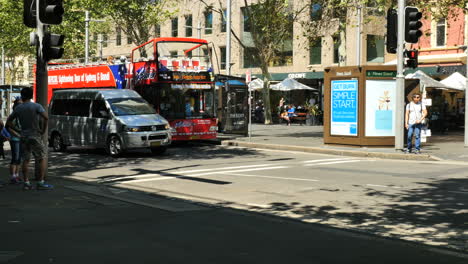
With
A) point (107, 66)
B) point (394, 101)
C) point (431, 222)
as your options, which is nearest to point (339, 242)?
point (431, 222)

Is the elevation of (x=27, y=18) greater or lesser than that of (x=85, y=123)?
greater

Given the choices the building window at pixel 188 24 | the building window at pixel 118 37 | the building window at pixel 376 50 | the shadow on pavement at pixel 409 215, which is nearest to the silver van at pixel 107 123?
the shadow on pavement at pixel 409 215

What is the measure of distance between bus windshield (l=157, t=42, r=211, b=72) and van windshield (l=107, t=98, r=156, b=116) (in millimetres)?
2989

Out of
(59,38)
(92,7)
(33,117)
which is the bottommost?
(33,117)

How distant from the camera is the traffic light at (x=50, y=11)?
10.6 meters

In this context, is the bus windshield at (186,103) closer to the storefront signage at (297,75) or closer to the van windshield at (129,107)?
the van windshield at (129,107)

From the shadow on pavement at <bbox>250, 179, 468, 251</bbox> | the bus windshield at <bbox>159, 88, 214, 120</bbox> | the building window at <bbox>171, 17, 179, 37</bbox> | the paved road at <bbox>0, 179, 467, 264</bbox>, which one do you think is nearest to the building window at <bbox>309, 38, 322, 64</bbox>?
the building window at <bbox>171, 17, 179, 37</bbox>

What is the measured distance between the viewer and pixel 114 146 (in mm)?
18203

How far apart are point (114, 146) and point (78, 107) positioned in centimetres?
242

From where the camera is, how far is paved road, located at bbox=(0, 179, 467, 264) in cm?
582

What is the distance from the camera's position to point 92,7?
36.7m

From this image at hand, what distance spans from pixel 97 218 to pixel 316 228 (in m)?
2.80

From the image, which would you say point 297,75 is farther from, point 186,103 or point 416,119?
point 416,119

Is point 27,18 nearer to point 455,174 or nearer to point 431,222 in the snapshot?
point 431,222
